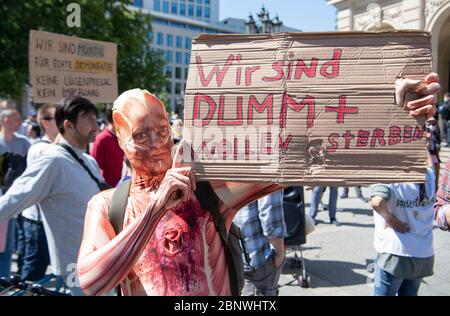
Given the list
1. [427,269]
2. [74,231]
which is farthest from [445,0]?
[74,231]

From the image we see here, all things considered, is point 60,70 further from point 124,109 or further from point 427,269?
point 427,269

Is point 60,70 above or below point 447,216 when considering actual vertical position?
above

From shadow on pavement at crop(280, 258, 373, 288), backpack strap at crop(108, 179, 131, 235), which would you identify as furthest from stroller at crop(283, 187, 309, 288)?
backpack strap at crop(108, 179, 131, 235)

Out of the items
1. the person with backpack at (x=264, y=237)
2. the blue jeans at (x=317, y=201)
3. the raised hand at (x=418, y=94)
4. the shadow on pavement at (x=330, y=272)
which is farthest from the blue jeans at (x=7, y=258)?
the blue jeans at (x=317, y=201)

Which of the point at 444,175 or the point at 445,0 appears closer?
the point at 444,175

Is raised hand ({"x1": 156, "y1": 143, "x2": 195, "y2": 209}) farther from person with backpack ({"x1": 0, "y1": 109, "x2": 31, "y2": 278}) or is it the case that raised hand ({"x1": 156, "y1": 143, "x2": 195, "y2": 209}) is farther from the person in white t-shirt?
person with backpack ({"x1": 0, "y1": 109, "x2": 31, "y2": 278})

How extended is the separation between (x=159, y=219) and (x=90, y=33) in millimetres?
16257

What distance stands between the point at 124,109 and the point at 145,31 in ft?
83.8

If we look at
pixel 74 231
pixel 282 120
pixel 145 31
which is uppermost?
pixel 145 31

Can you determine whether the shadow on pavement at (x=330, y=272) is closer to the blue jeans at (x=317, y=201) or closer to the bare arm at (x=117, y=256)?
the blue jeans at (x=317, y=201)

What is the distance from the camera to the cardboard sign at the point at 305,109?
4.45 feet

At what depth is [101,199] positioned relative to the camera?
1.64 meters

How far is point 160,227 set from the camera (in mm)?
1570
